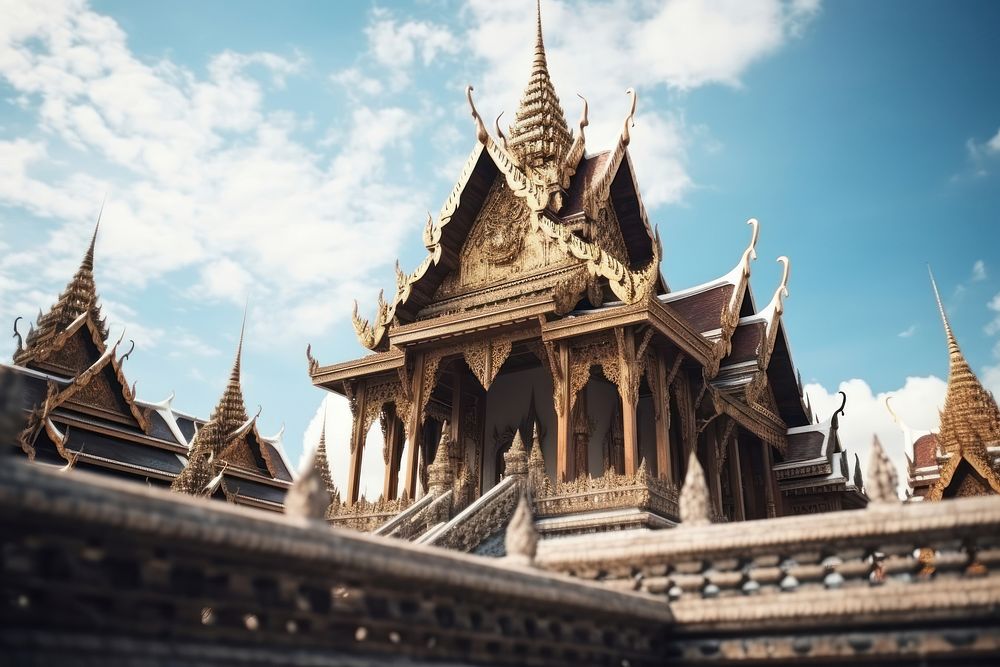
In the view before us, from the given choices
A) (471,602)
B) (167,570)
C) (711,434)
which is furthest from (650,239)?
(167,570)

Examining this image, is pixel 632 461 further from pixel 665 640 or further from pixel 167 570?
pixel 167 570

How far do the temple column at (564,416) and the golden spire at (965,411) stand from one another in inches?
308

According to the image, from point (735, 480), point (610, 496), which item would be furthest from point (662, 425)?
point (735, 480)

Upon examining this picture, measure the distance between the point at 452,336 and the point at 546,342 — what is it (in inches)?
57.8

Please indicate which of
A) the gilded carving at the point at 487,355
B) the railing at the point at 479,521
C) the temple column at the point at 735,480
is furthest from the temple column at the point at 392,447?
the temple column at the point at 735,480

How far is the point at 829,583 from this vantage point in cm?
452

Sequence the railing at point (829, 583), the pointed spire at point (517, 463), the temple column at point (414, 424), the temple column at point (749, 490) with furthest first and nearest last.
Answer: the temple column at point (749, 490) → the temple column at point (414, 424) → the pointed spire at point (517, 463) → the railing at point (829, 583)

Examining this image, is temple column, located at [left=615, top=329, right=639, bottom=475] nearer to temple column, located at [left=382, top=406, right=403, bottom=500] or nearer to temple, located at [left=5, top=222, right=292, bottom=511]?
temple column, located at [left=382, top=406, right=403, bottom=500]

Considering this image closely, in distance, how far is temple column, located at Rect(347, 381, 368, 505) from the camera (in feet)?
43.0

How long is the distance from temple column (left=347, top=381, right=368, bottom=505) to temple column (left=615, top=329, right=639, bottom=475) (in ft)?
14.5

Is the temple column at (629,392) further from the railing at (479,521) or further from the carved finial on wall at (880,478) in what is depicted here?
the carved finial on wall at (880,478)

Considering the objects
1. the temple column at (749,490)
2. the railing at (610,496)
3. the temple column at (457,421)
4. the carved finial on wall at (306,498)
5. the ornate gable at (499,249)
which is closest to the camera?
the carved finial on wall at (306,498)

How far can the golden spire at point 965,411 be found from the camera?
1522 centimetres

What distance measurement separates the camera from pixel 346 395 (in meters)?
13.8
